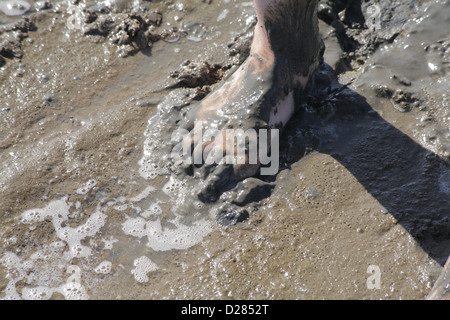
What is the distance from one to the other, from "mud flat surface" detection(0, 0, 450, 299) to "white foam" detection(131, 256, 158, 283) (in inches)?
0.4

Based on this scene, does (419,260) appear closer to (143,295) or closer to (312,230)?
(312,230)

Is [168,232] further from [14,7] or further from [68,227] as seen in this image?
[14,7]

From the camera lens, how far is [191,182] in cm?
255

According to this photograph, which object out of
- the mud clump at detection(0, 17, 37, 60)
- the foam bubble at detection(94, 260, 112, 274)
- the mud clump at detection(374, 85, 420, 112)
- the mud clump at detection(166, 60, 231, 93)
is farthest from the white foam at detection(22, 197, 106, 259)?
the mud clump at detection(374, 85, 420, 112)

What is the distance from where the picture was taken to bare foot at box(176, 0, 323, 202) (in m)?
2.49

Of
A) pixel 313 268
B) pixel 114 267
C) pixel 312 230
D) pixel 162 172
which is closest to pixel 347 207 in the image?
pixel 312 230

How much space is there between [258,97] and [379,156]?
2.58ft

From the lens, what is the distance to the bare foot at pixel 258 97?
249cm

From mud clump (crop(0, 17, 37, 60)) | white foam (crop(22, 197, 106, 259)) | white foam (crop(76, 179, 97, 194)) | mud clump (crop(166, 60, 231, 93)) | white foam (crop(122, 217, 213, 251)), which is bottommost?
white foam (crop(122, 217, 213, 251))

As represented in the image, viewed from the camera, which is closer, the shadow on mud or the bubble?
the shadow on mud

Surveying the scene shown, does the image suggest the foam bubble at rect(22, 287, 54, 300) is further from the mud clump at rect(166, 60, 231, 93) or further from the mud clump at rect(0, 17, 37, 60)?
the mud clump at rect(0, 17, 37, 60)

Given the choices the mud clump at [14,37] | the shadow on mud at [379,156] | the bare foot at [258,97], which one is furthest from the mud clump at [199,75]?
the mud clump at [14,37]
